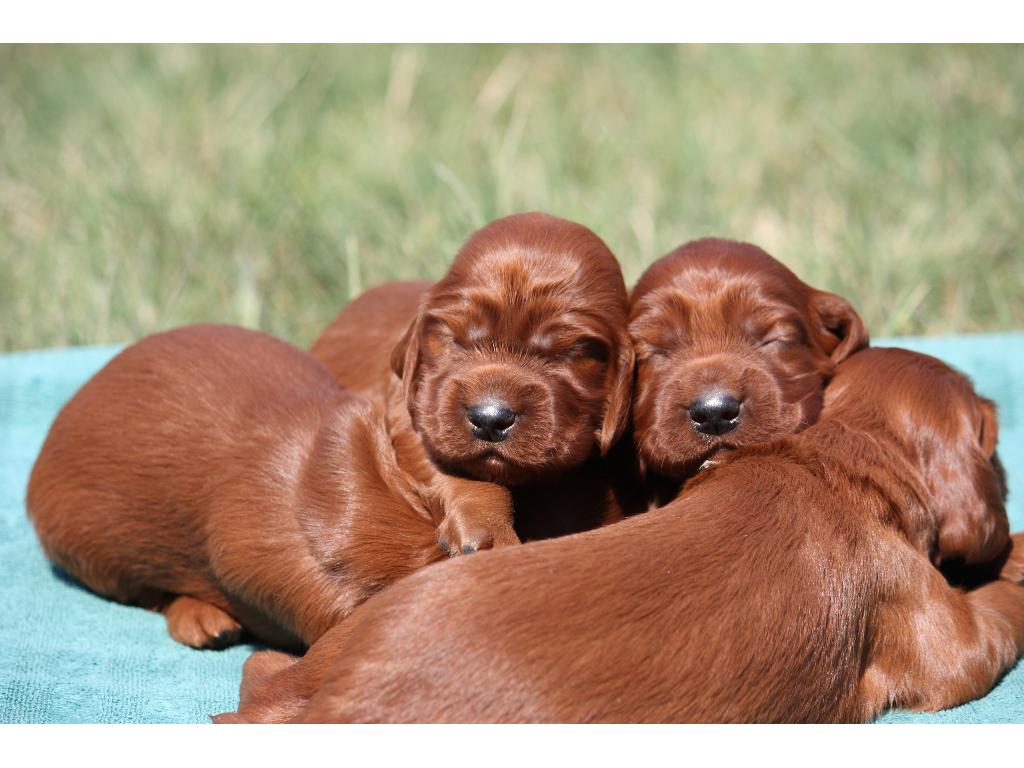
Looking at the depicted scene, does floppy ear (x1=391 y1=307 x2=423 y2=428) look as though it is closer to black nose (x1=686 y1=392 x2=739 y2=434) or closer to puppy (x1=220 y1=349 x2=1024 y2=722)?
puppy (x1=220 y1=349 x2=1024 y2=722)

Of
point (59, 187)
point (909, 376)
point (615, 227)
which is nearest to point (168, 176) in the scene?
point (59, 187)

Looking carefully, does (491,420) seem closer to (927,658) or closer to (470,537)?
(470,537)

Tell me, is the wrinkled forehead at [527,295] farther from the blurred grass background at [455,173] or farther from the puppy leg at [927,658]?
the blurred grass background at [455,173]

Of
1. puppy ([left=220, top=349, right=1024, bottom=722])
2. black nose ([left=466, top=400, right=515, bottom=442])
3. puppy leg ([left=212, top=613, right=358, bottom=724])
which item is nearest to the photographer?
puppy ([left=220, top=349, right=1024, bottom=722])

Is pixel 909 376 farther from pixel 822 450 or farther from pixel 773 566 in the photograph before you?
pixel 773 566

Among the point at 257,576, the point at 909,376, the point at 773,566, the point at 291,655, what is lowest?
the point at 291,655

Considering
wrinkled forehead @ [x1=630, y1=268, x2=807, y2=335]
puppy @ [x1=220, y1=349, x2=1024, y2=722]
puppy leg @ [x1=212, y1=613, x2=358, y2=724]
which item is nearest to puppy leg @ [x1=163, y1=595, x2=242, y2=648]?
puppy @ [x1=220, y1=349, x2=1024, y2=722]

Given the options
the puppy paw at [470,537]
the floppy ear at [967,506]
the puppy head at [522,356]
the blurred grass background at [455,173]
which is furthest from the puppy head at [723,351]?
the blurred grass background at [455,173]
